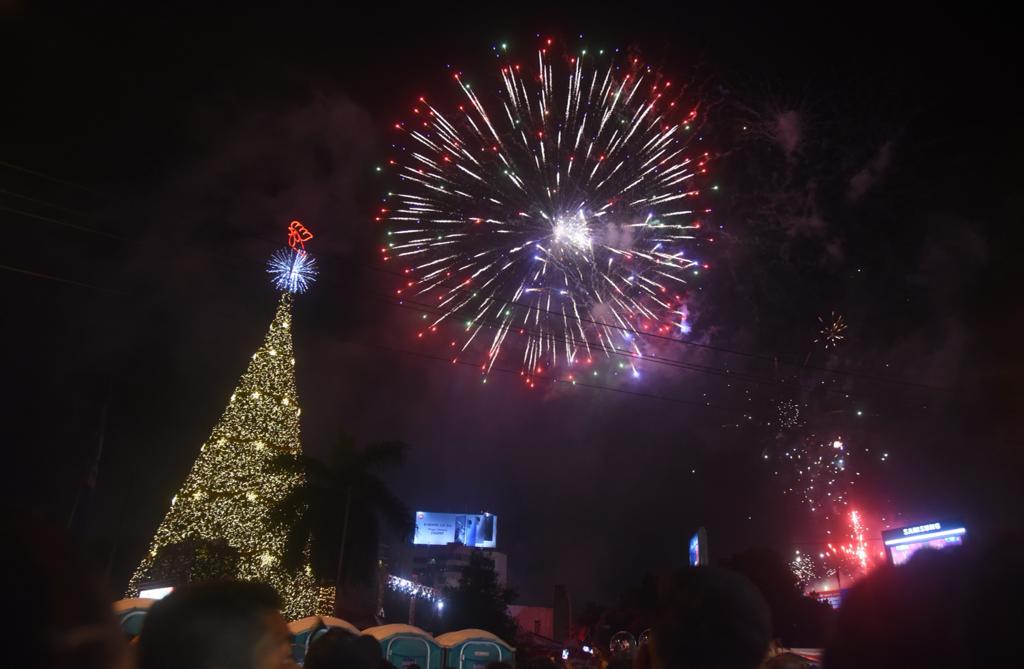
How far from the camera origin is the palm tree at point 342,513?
2784cm

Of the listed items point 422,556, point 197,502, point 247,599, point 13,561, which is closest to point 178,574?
point 197,502

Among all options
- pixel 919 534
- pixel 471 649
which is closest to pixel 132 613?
pixel 471 649

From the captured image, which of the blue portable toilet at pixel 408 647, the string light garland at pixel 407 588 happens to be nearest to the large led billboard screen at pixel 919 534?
the blue portable toilet at pixel 408 647

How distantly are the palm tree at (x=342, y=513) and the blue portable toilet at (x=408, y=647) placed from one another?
31.3 feet

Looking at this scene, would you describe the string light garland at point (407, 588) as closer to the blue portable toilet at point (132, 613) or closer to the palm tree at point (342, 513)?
the palm tree at point (342, 513)

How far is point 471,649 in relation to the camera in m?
19.8

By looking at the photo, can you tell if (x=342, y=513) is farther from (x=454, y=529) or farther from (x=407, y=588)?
(x=454, y=529)

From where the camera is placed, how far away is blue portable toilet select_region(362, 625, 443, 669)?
18.5 m

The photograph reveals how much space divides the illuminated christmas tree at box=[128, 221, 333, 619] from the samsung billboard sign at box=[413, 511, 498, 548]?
68595 mm

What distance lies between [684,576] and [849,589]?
2.77 feet

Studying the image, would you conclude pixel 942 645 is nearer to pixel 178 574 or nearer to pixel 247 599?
pixel 247 599

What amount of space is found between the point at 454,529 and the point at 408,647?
76.7 m

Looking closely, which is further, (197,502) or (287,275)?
(197,502)

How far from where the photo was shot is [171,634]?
2.12m
